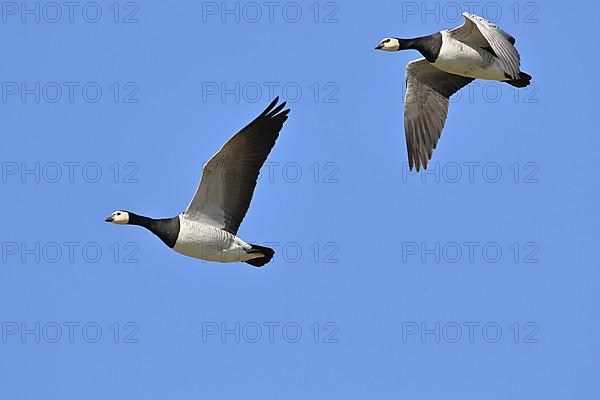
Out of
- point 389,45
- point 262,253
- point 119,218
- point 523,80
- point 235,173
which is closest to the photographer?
point 235,173

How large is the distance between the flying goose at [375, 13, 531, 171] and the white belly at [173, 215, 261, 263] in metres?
3.65

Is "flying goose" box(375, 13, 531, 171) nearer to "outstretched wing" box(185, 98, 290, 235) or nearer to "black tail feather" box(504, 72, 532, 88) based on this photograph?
"black tail feather" box(504, 72, 532, 88)

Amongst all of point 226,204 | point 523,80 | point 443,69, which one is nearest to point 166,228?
point 226,204

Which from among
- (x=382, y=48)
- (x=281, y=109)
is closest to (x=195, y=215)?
(x=281, y=109)

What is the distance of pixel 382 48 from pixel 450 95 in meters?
1.39

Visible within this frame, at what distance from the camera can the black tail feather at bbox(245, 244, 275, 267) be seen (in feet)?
48.8

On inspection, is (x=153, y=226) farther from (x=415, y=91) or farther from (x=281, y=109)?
(x=415, y=91)

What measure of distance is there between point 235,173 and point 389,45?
3574 millimetres

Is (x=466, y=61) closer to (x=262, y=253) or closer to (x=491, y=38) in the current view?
(x=491, y=38)

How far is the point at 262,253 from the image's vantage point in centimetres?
1491

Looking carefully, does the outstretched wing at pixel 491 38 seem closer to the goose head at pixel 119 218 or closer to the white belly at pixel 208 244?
the white belly at pixel 208 244

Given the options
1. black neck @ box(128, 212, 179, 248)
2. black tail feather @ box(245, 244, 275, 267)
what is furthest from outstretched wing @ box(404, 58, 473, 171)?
black neck @ box(128, 212, 179, 248)

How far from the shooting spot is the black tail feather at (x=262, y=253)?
585 inches

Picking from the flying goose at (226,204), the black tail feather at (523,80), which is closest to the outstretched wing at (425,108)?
the black tail feather at (523,80)
